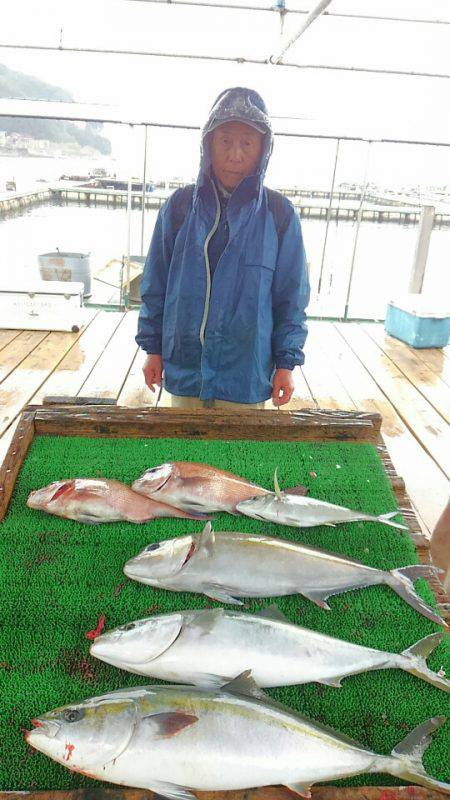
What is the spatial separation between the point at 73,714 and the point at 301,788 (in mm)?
438

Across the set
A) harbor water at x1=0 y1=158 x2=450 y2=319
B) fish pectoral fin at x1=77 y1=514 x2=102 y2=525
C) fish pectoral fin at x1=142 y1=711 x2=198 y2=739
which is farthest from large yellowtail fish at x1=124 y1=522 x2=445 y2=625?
harbor water at x1=0 y1=158 x2=450 y2=319

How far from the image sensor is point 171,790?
0.90 meters

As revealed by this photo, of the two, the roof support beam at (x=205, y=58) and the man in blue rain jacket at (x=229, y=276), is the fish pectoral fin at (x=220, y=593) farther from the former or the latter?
the roof support beam at (x=205, y=58)

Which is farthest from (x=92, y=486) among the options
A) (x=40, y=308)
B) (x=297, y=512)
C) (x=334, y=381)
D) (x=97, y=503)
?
(x=40, y=308)

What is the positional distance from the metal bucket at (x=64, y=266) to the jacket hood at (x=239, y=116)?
549 centimetres

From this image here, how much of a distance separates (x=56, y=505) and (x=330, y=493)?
0.88 meters

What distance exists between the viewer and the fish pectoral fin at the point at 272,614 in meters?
1.22

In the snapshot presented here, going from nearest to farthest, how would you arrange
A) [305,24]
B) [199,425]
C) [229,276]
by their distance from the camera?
1. [199,425]
2. [229,276]
3. [305,24]

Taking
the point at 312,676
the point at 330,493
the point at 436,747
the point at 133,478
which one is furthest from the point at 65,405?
the point at 436,747

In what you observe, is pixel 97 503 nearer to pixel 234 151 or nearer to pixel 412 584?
pixel 412 584

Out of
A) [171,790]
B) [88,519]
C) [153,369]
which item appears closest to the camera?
[171,790]

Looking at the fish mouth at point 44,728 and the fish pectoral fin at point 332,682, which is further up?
the fish mouth at point 44,728

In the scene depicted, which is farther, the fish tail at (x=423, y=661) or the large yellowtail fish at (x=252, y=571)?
the large yellowtail fish at (x=252, y=571)

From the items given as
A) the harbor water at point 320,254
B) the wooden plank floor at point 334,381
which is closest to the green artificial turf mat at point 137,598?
the wooden plank floor at point 334,381
